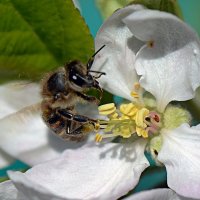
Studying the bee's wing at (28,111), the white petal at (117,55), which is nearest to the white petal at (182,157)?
the white petal at (117,55)

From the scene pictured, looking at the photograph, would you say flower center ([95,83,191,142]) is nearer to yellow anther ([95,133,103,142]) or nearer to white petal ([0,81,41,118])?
yellow anther ([95,133,103,142])

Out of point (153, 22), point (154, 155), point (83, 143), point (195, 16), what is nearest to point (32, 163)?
point (83, 143)

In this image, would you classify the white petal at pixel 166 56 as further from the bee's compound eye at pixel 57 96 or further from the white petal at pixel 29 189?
the white petal at pixel 29 189

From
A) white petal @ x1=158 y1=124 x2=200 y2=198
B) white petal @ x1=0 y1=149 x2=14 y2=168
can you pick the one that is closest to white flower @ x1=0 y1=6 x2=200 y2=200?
white petal @ x1=158 y1=124 x2=200 y2=198

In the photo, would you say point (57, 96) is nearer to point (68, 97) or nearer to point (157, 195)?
point (68, 97)

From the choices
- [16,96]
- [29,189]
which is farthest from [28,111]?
[29,189]
